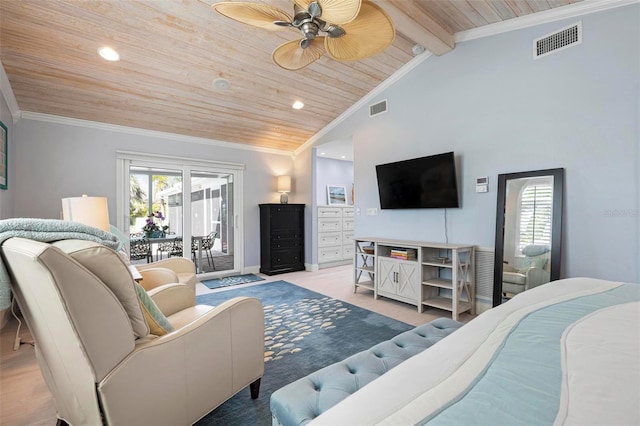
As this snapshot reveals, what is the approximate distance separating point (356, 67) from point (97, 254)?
12.1 feet

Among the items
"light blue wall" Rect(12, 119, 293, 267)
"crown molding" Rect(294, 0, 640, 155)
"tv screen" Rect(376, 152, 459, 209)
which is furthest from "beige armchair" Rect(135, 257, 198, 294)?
"crown molding" Rect(294, 0, 640, 155)

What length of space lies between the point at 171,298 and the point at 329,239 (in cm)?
422

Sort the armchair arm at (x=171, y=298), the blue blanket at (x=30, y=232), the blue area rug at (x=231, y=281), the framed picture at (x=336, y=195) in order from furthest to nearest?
the framed picture at (x=336, y=195) → the blue area rug at (x=231, y=281) → the armchair arm at (x=171, y=298) → the blue blanket at (x=30, y=232)

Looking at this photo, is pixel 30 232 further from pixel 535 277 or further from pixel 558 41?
pixel 558 41

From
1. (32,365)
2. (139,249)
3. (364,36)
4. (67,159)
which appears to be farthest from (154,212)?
(364,36)

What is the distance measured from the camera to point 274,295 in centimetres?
405

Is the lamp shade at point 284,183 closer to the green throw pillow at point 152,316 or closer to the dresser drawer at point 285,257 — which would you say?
the dresser drawer at point 285,257

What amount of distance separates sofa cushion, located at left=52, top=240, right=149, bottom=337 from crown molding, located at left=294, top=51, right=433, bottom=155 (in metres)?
4.04

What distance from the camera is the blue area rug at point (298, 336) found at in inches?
67.3

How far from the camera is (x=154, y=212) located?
455cm

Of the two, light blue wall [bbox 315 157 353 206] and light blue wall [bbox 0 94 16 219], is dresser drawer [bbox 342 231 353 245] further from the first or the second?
light blue wall [bbox 0 94 16 219]

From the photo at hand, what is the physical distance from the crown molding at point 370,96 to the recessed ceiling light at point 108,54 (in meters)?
3.16

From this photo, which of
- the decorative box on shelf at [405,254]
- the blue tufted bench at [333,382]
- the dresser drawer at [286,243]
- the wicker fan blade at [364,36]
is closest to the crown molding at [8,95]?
the wicker fan blade at [364,36]

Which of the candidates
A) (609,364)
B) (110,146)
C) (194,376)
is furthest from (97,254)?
(110,146)
